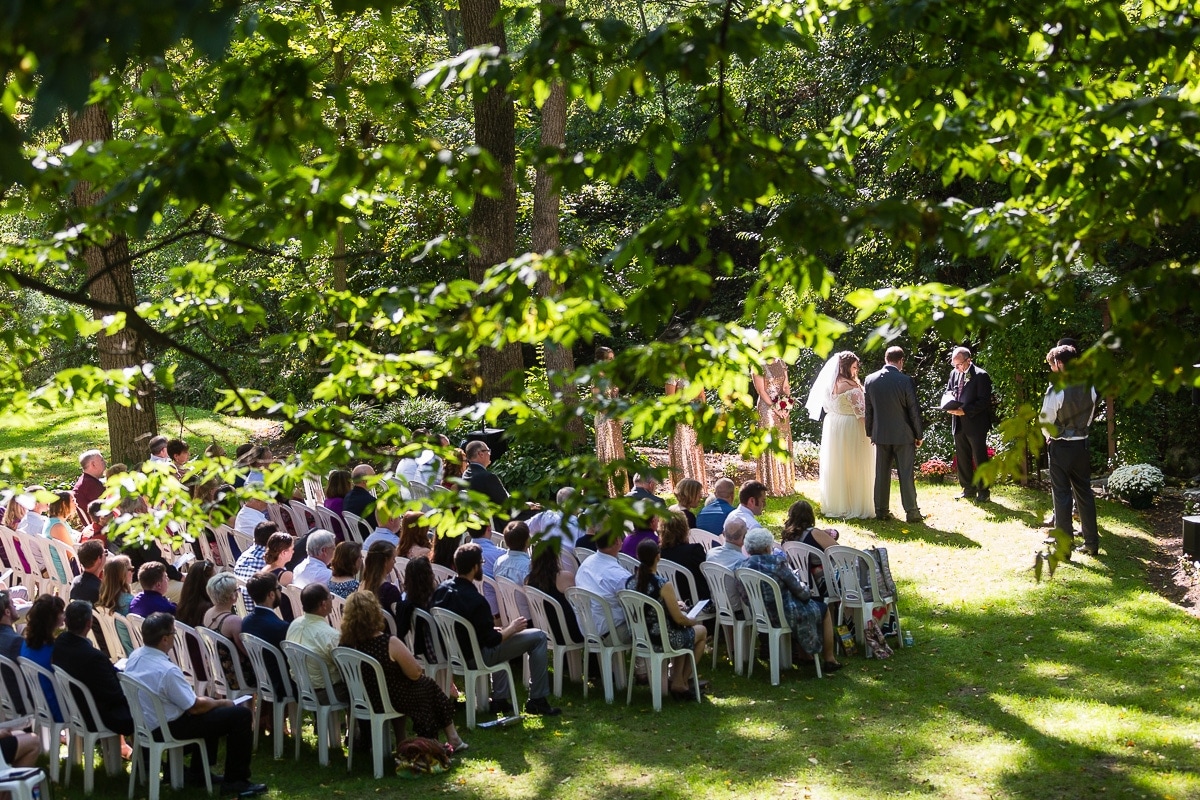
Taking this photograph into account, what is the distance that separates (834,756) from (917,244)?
4205 mm

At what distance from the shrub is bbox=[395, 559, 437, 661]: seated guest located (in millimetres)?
9376

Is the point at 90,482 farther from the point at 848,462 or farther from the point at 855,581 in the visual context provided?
the point at 848,462

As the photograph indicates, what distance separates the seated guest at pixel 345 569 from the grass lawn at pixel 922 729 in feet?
3.66

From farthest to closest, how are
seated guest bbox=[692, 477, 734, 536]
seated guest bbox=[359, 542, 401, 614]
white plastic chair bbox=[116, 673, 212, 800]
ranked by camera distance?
seated guest bbox=[692, 477, 734, 536] → seated guest bbox=[359, 542, 401, 614] → white plastic chair bbox=[116, 673, 212, 800]

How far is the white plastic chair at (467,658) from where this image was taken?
8188 mm

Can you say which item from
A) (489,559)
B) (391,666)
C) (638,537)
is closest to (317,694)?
(391,666)

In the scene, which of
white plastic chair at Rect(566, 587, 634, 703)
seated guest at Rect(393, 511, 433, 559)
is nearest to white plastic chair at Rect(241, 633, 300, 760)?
seated guest at Rect(393, 511, 433, 559)

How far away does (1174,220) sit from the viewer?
443cm

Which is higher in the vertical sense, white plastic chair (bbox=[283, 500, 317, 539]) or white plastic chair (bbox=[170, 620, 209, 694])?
white plastic chair (bbox=[283, 500, 317, 539])

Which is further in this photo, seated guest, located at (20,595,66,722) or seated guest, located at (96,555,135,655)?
seated guest, located at (96,555,135,655)

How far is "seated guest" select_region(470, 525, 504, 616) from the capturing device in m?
9.46

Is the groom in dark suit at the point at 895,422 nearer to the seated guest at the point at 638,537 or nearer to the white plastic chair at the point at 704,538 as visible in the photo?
the white plastic chair at the point at 704,538

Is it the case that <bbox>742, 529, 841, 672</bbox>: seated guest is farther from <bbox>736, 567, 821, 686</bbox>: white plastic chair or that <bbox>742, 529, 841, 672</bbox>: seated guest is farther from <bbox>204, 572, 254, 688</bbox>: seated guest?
<bbox>204, 572, 254, 688</bbox>: seated guest

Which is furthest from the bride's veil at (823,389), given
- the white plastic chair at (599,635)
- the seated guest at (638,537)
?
the white plastic chair at (599,635)
